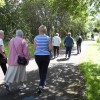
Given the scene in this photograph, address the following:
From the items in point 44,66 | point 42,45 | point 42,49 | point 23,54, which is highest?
point 42,45

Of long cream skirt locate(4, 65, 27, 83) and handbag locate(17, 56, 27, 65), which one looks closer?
handbag locate(17, 56, 27, 65)

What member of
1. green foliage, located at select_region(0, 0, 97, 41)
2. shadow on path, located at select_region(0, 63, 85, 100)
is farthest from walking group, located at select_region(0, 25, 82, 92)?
green foliage, located at select_region(0, 0, 97, 41)

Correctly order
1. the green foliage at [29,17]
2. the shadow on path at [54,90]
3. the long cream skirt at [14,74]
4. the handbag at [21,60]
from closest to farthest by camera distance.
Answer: the shadow on path at [54,90] → the handbag at [21,60] → the long cream skirt at [14,74] → the green foliage at [29,17]

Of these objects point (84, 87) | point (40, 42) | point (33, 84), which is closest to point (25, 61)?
point (40, 42)

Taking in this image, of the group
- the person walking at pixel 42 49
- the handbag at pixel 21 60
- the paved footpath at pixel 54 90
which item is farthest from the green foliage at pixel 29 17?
the handbag at pixel 21 60

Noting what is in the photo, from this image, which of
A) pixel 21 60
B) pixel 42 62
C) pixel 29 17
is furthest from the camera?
pixel 29 17

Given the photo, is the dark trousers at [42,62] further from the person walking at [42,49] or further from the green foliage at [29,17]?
the green foliage at [29,17]

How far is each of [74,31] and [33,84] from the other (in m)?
56.0

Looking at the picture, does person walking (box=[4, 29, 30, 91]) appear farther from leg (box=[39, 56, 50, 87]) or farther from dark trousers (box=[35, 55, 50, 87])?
leg (box=[39, 56, 50, 87])

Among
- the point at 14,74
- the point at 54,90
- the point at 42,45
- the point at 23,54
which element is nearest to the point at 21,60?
the point at 23,54

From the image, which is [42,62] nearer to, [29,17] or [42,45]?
[42,45]

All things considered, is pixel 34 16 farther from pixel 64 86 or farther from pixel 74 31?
pixel 64 86

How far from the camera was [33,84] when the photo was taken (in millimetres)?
10789

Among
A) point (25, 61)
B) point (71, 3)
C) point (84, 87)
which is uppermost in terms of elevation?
point (71, 3)
